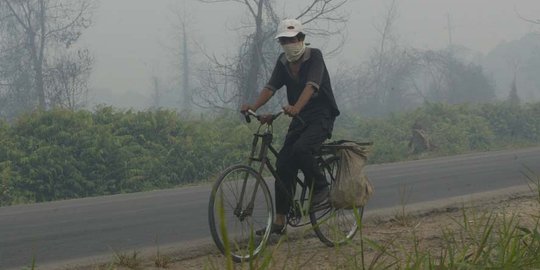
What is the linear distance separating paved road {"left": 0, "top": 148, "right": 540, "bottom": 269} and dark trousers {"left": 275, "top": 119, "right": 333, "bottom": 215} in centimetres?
90

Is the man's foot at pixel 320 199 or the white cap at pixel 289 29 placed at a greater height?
the white cap at pixel 289 29

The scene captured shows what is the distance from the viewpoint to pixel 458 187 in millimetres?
10070

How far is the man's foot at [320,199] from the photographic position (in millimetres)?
5770

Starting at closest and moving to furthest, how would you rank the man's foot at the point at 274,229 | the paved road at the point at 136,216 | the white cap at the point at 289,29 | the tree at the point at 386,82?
the white cap at the point at 289,29 < the man's foot at the point at 274,229 < the paved road at the point at 136,216 < the tree at the point at 386,82

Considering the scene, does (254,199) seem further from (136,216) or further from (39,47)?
(39,47)

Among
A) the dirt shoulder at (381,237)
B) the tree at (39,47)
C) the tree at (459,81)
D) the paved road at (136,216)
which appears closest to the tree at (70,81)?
the tree at (39,47)

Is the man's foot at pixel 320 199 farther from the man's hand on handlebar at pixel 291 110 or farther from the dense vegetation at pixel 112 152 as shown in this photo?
the dense vegetation at pixel 112 152

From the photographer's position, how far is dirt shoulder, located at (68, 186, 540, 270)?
16.5 feet

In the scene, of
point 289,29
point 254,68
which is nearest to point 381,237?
point 289,29

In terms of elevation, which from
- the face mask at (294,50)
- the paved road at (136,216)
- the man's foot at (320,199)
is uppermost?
the face mask at (294,50)

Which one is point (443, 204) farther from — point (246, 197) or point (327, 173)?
point (246, 197)

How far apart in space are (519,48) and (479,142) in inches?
5575

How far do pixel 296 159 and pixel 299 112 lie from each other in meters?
0.44

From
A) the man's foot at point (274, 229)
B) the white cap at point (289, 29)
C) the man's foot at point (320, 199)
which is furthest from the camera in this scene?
the man's foot at point (320, 199)
